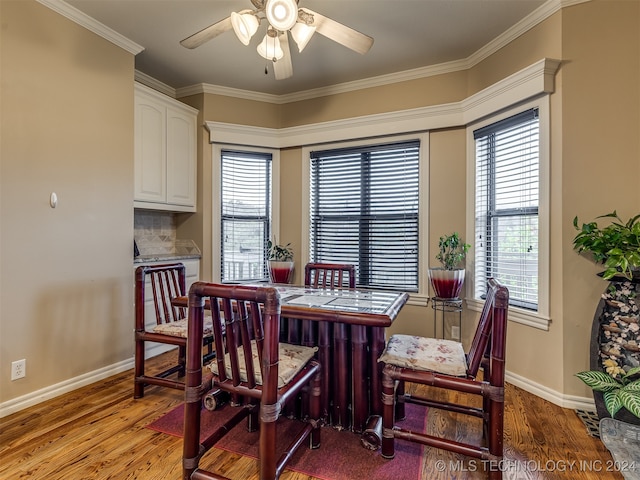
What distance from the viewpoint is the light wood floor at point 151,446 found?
1686 mm

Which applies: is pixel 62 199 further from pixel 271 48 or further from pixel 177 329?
pixel 271 48

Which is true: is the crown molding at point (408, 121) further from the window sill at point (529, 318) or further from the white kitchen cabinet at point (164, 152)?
the window sill at point (529, 318)

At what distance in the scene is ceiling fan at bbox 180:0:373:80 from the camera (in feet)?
6.24

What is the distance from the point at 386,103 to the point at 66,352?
3.59 m

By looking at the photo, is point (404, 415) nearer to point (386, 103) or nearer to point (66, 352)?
point (66, 352)

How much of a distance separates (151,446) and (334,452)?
102 centimetres

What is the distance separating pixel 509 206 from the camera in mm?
2822

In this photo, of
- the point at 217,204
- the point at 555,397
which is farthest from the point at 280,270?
the point at 555,397

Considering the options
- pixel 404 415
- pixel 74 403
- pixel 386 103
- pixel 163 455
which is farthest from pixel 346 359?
pixel 386 103

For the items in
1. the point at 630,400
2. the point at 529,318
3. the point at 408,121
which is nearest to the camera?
the point at 630,400

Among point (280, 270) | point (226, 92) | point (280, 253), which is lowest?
point (280, 270)

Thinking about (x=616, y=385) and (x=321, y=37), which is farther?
(x=321, y=37)

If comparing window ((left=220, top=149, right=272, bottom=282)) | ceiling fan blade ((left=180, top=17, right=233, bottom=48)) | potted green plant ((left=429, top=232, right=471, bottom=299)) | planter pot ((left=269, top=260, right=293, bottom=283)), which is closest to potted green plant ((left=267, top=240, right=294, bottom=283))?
planter pot ((left=269, top=260, right=293, bottom=283))

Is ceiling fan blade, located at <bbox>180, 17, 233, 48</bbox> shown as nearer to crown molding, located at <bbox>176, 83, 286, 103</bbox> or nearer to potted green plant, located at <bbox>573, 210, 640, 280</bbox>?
crown molding, located at <bbox>176, 83, 286, 103</bbox>
